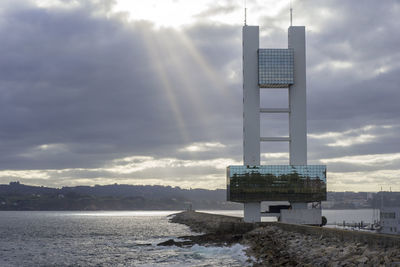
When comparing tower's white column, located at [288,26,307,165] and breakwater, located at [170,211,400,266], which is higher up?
tower's white column, located at [288,26,307,165]

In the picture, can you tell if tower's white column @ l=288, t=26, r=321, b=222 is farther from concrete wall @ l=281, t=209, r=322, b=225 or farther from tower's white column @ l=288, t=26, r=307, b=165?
concrete wall @ l=281, t=209, r=322, b=225

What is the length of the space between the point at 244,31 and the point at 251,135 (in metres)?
22.0

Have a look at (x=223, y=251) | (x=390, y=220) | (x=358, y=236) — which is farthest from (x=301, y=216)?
(x=358, y=236)

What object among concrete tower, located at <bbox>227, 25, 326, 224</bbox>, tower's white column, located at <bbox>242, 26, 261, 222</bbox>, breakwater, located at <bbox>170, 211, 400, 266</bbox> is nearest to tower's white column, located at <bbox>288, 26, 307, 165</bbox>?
concrete tower, located at <bbox>227, 25, 326, 224</bbox>

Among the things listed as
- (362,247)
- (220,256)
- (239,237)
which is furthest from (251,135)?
(362,247)

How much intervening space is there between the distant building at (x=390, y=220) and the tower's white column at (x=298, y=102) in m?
19.0

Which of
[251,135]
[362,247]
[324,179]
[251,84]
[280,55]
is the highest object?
[280,55]

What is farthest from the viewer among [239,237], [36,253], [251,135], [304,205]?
[304,205]

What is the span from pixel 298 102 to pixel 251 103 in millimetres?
9906

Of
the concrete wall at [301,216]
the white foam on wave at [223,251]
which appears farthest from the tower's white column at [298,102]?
the white foam on wave at [223,251]

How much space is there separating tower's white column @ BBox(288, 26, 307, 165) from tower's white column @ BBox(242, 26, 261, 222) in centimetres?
717

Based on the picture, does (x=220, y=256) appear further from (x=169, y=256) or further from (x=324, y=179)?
(x=324, y=179)

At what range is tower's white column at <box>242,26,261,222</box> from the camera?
3841 inches

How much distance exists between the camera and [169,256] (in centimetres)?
6069
